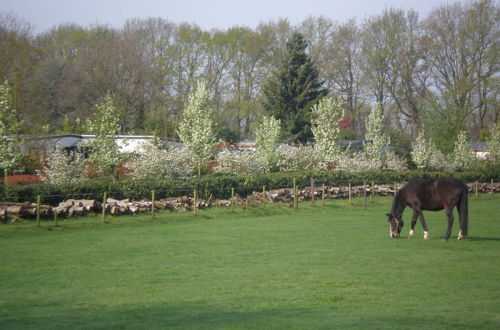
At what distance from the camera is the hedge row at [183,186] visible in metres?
25.3

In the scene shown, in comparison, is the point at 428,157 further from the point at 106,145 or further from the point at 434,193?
the point at 434,193

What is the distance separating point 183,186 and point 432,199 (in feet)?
51.0

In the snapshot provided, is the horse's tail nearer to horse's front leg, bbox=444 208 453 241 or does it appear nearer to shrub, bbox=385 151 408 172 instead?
horse's front leg, bbox=444 208 453 241

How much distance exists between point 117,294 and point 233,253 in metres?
5.39

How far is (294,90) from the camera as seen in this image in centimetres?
6188

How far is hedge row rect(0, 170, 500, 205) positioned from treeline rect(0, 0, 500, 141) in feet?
80.0

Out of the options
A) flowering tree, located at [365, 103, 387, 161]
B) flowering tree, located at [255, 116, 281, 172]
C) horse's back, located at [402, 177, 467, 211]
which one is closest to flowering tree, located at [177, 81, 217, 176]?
flowering tree, located at [255, 116, 281, 172]

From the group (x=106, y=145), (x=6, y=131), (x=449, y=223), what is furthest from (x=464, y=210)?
(x=6, y=131)

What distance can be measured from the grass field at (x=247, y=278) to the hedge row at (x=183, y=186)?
3.46 metres

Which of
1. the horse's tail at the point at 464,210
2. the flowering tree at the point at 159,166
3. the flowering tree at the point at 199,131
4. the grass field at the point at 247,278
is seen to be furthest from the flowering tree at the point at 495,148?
the horse's tail at the point at 464,210

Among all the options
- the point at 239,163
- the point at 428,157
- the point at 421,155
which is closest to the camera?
the point at 239,163

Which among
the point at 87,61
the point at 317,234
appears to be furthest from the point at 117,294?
the point at 87,61

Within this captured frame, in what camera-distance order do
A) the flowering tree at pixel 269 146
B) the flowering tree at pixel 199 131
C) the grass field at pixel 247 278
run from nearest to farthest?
the grass field at pixel 247 278, the flowering tree at pixel 199 131, the flowering tree at pixel 269 146

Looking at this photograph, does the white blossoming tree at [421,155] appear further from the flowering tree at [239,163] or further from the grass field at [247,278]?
the grass field at [247,278]
